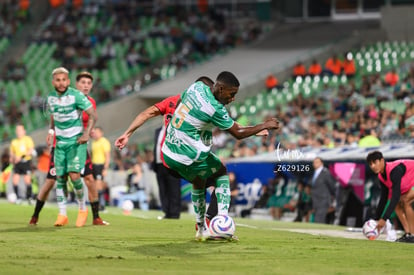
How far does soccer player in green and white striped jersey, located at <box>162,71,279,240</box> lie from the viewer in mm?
11742

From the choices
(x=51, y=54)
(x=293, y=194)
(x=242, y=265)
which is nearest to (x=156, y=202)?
(x=293, y=194)

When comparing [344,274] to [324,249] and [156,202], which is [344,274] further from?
[156,202]

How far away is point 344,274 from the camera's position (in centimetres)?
976

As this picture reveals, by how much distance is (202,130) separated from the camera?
1201 centimetres

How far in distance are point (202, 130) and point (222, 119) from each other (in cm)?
39

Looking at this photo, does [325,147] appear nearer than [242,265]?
No

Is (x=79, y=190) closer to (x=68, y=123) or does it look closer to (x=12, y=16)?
(x=68, y=123)

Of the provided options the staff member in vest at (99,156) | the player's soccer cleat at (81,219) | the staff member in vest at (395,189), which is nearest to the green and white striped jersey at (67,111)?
the player's soccer cleat at (81,219)

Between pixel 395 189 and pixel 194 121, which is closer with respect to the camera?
pixel 194 121

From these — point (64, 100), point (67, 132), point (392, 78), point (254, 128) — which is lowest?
point (254, 128)

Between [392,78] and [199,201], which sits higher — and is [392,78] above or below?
above

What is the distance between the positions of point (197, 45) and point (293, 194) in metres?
23.6

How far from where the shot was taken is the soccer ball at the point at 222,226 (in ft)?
40.0

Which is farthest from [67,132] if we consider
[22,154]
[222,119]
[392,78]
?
[392,78]
